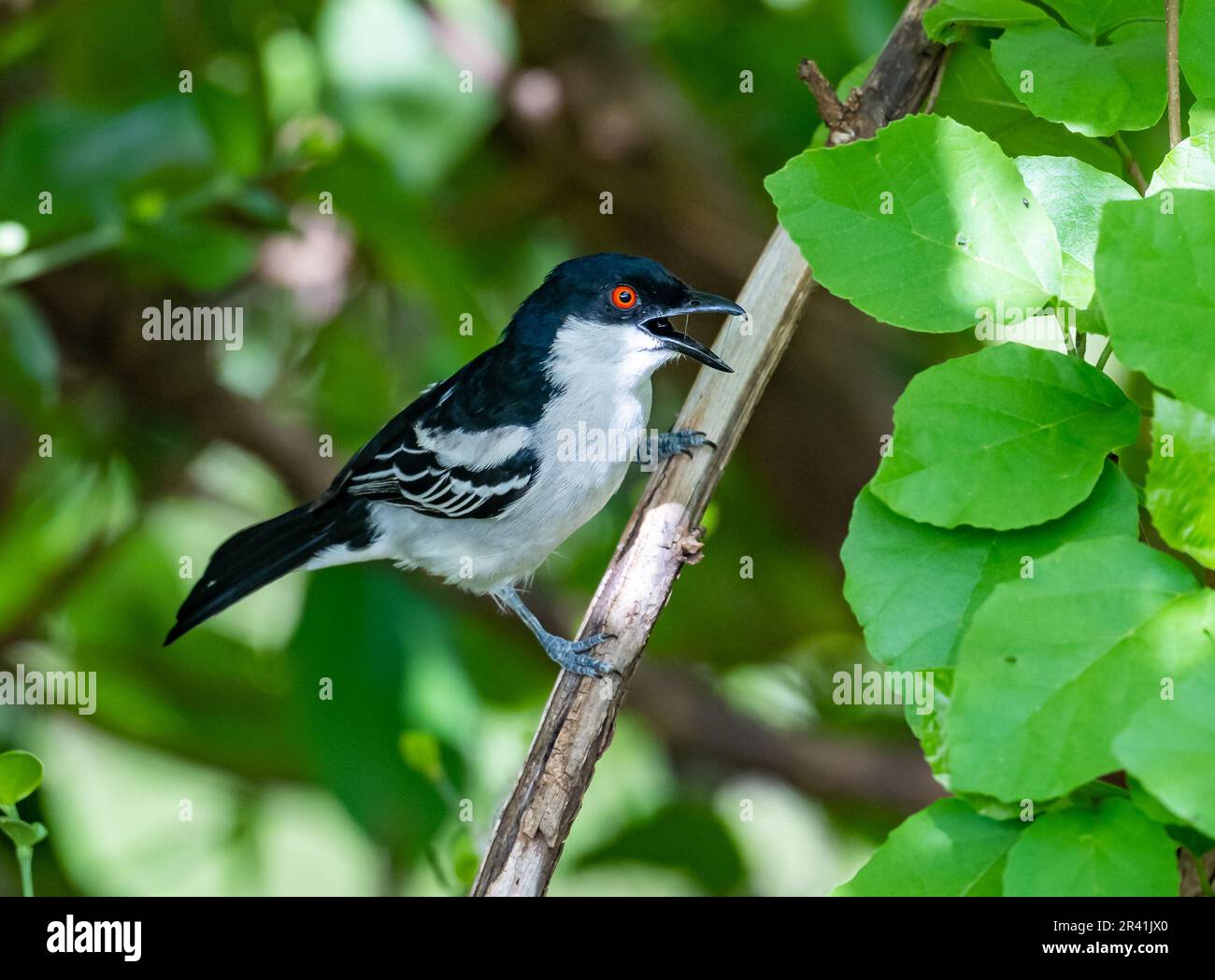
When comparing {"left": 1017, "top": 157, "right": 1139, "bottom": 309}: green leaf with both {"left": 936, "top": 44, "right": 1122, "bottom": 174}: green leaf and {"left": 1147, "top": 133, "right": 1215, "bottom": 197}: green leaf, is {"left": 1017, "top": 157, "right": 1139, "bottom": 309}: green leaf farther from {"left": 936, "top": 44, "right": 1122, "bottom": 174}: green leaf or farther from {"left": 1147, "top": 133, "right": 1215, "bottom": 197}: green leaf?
{"left": 936, "top": 44, "right": 1122, "bottom": 174}: green leaf

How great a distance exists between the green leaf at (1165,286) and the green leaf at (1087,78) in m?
0.32

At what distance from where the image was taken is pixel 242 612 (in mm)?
4461

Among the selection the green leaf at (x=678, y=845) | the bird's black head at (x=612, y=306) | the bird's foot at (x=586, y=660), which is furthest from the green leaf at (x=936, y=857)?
the green leaf at (x=678, y=845)

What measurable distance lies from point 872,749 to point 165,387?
2423 mm

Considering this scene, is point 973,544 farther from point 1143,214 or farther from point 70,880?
point 70,880

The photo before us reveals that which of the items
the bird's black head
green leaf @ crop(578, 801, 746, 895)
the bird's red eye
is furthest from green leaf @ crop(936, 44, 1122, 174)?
green leaf @ crop(578, 801, 746, 895)

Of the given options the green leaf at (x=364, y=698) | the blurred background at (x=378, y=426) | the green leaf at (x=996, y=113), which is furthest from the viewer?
the blurred background at (x=378, y=426)

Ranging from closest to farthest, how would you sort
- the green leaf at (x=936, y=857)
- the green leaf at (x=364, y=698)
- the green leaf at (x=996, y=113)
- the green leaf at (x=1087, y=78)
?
the green leaf at (x=936, y=857) < the green leaf at (x=1087, y=78) < the green leaf at (x=996, y=113) < the green leaf at (x=364, y=698)

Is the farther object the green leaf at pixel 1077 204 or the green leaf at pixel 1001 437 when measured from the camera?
the green leaf at pixel 1077 204

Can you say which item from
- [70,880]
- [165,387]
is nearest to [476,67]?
[165,387]

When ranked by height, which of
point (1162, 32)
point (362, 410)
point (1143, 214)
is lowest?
point (362, 410)

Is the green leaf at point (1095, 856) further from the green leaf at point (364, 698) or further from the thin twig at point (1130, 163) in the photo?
the green leaf at point (364, 698)

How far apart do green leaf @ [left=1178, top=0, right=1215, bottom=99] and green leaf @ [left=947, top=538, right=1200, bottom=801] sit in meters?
0.55

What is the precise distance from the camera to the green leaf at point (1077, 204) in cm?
131
